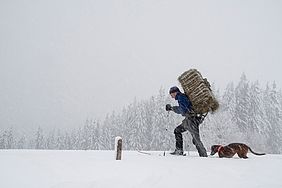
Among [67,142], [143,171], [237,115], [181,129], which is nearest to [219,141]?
[237,115]

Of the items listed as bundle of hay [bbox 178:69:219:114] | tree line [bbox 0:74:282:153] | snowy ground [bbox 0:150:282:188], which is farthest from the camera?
tree line [bbox 0:74:282:153]

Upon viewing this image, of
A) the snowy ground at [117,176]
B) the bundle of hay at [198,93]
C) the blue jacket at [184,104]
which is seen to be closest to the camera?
the snowy ground at [117,176]

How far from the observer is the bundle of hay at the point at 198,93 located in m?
8.60

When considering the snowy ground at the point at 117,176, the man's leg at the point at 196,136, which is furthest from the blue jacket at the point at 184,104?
the snowy ground at the point at 117,176

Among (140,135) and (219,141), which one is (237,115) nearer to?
(219,141)

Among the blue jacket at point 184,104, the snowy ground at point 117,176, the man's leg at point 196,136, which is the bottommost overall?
the snowy ground at point 117,176

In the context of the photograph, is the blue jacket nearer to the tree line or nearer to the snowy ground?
the snowy ground

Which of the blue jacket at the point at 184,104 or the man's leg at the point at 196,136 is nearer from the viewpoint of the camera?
the man's leg at the point at 196,136

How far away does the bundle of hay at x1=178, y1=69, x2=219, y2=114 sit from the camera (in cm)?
860

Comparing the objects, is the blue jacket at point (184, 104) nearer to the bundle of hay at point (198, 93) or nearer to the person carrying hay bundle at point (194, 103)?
the person carrying hay bundle at point (194, 103)

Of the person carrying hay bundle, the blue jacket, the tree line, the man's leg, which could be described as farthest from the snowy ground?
the tree line

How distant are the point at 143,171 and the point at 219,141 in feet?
112

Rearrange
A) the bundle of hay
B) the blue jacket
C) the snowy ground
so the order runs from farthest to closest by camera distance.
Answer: the blue jacket, the bundle of hay, the snowy ground

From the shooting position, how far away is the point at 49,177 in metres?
4.36
